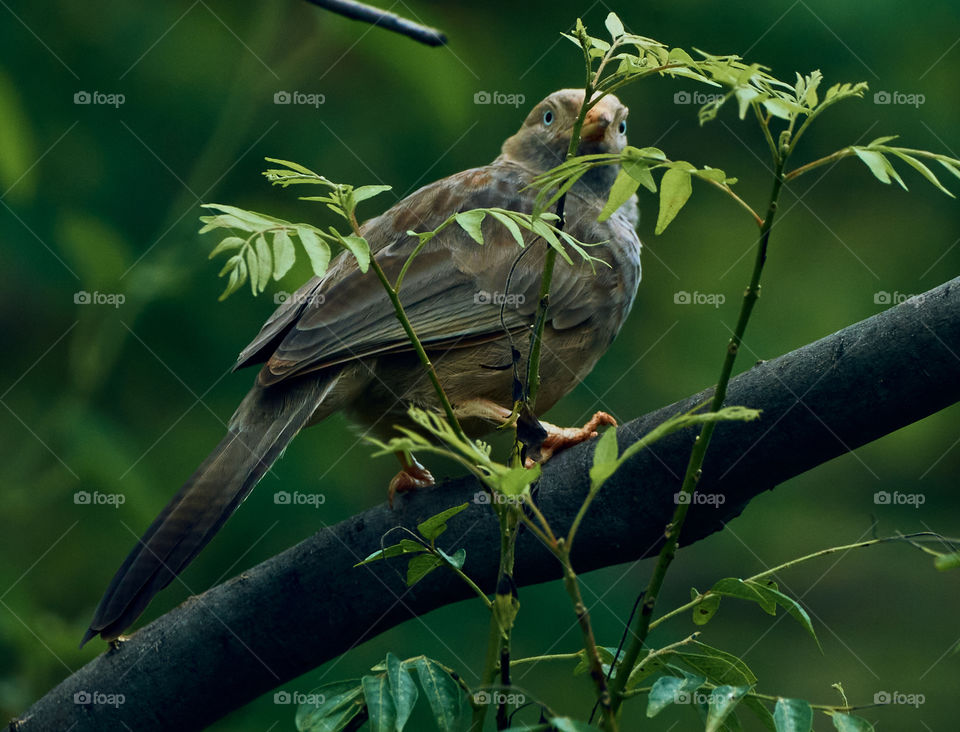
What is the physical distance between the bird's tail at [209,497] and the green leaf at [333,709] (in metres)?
1.16

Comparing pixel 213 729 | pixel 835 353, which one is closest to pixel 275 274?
pixel 835 353

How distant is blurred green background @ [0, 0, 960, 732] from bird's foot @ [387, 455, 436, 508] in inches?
28.0

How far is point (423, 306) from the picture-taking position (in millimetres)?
3879

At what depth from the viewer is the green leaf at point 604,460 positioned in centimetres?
135

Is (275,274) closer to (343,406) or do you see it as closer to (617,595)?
(343,406)

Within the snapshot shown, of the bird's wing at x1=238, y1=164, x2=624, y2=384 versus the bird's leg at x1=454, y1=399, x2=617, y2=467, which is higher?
the bird's wing at x1=238, y1=164, x2=624, y2=384

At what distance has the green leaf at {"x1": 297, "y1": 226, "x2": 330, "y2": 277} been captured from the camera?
1.50 metres

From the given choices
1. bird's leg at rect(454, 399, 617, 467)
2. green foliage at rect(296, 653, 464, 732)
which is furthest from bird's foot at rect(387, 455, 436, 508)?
green foliage at rect(296, 653, 464, 732)

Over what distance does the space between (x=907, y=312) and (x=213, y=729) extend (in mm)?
3286

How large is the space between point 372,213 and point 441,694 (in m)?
4.13

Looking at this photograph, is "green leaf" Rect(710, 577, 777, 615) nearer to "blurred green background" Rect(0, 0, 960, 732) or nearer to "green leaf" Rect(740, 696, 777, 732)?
"green leaf" Rect(740, 696, 777, 732)

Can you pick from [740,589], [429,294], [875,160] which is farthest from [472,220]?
[429,294]

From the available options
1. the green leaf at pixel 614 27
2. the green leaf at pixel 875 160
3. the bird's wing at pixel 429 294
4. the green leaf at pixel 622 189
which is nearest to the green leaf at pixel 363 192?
the green leaf at pixel 622 189

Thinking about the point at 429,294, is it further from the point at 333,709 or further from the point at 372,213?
the point at 333,709
